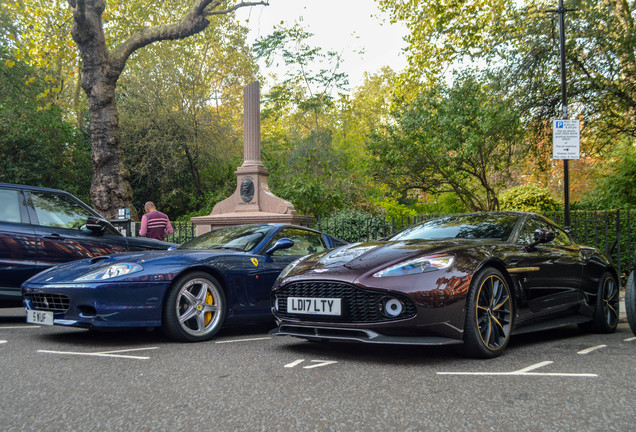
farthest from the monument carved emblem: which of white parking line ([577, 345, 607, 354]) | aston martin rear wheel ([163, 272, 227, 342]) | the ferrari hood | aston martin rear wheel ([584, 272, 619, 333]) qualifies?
white parking line ([577, 345, 607, 354])

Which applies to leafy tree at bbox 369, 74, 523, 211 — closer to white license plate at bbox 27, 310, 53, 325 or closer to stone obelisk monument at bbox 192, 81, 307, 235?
stone obelisk monument at bbox 192, 81, 307, 235

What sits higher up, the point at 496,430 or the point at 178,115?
the point at 178,115

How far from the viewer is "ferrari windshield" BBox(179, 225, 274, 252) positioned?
636 cm

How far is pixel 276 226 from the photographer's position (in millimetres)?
6695

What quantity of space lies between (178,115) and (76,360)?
19665mm

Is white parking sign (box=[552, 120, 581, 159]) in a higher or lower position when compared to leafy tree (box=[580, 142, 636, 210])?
higher

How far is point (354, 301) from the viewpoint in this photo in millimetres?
4383

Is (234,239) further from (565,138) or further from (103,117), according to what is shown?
(103,117)

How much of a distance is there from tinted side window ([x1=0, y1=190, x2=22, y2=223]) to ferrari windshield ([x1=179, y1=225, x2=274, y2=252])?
81.9 inches

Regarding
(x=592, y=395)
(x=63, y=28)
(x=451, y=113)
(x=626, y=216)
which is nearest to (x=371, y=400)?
(x=592, y=395)

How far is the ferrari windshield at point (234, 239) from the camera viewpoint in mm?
6355

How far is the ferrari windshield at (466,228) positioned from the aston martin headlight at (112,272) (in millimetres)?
2518

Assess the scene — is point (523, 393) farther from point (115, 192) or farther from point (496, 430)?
point (115, 192)

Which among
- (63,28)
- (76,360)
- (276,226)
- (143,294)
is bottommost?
(76,360)
